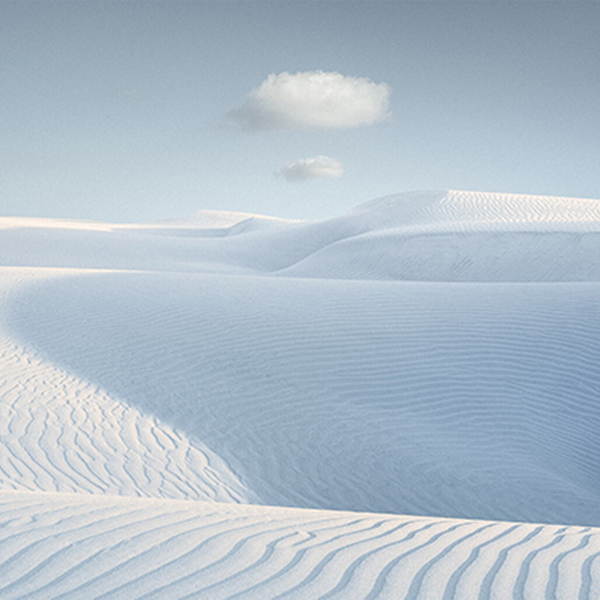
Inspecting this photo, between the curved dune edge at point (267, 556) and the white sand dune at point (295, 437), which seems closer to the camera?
the curved dune edge at point (267, 556)

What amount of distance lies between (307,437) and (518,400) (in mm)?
2904

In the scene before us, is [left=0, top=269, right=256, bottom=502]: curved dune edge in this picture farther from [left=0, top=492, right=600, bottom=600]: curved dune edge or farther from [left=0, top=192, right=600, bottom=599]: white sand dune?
[left=0, top=492, right=600, bottom=600]: curved dune edge

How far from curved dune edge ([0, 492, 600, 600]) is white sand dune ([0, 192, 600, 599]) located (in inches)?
0.5

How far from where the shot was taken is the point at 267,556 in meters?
2.93

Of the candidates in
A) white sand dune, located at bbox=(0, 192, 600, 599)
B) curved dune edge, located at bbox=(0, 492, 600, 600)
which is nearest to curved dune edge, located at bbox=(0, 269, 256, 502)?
white sand dune, located at bbox=(0, 192, 600, 599)

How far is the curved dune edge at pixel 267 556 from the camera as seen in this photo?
262 centimetres

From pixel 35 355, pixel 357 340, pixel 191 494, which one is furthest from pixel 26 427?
pixel 357 340

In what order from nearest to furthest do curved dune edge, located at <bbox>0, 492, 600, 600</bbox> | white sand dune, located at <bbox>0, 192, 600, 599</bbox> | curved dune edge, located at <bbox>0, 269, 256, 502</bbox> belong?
curved dune edge, located at <bbox>0, 492, 600, 600</bbox>, white sand dune, located at <bbox>0, 192, 600, 599</bbox>, curved dune edge, located at <bbox>0, 269, 256, 502</bbox>

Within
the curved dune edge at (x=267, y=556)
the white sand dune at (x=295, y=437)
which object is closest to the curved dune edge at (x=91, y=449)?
the white sand dune at (x=295, y=437)

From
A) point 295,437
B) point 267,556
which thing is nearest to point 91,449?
point 295,437

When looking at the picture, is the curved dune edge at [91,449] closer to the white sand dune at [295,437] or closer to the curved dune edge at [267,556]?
the white sand dune at [295,437]

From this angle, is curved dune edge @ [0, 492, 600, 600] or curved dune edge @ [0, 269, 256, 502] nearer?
curved dune edge @ [0, 492, 600, 600]

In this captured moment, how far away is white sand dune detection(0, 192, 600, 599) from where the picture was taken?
2.84m

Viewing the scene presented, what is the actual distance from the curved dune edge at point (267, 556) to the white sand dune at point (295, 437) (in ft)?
0.04
